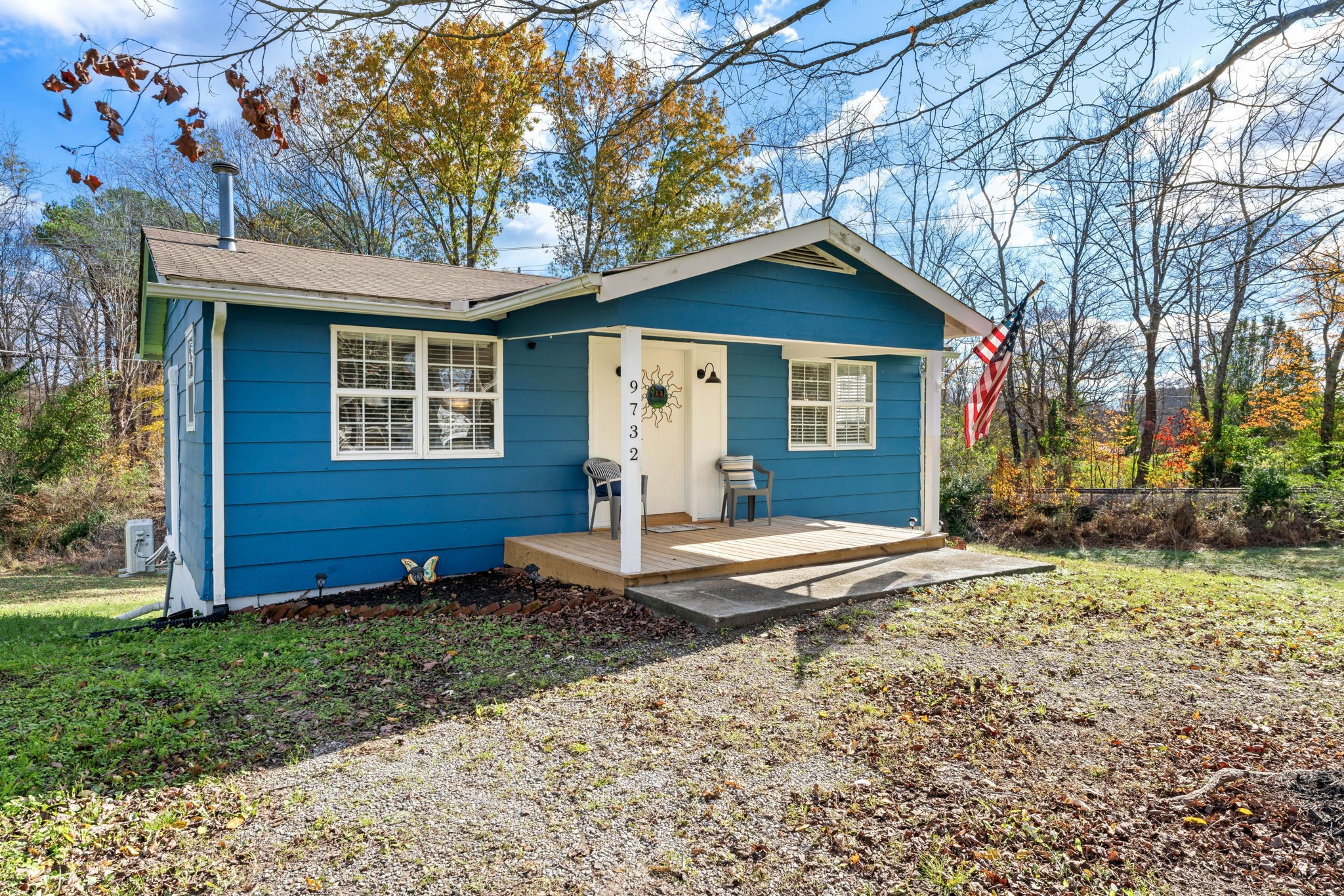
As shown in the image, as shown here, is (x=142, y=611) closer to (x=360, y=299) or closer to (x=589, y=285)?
(x=360, y=299)

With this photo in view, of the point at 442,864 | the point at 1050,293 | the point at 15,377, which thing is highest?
the point at 1050,293

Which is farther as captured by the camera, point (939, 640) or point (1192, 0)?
point (939, 640)

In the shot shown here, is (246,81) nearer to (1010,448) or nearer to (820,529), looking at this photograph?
(820,529)

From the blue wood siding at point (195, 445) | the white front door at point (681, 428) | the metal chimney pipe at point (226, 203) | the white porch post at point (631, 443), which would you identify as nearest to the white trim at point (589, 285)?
the white porch post at point (631, 443)

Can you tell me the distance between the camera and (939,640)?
15.6 ft

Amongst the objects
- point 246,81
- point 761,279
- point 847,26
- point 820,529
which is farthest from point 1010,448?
point 246,81

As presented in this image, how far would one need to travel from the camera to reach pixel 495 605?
5836 mm

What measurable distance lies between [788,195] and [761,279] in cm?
1276

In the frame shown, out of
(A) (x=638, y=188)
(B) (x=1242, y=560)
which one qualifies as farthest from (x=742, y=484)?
(A) (x=638, y=188)

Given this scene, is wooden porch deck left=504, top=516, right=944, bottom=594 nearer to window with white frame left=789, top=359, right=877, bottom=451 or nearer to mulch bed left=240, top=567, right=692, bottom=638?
mulch bed left=240, top=567, right=692, bottom=638

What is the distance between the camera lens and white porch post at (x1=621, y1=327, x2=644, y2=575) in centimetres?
575

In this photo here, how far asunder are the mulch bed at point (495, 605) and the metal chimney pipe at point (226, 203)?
3.89 m

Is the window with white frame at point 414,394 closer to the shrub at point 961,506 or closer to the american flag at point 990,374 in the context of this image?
the american flag at point 990,374

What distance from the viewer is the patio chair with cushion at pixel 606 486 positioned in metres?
7.51
